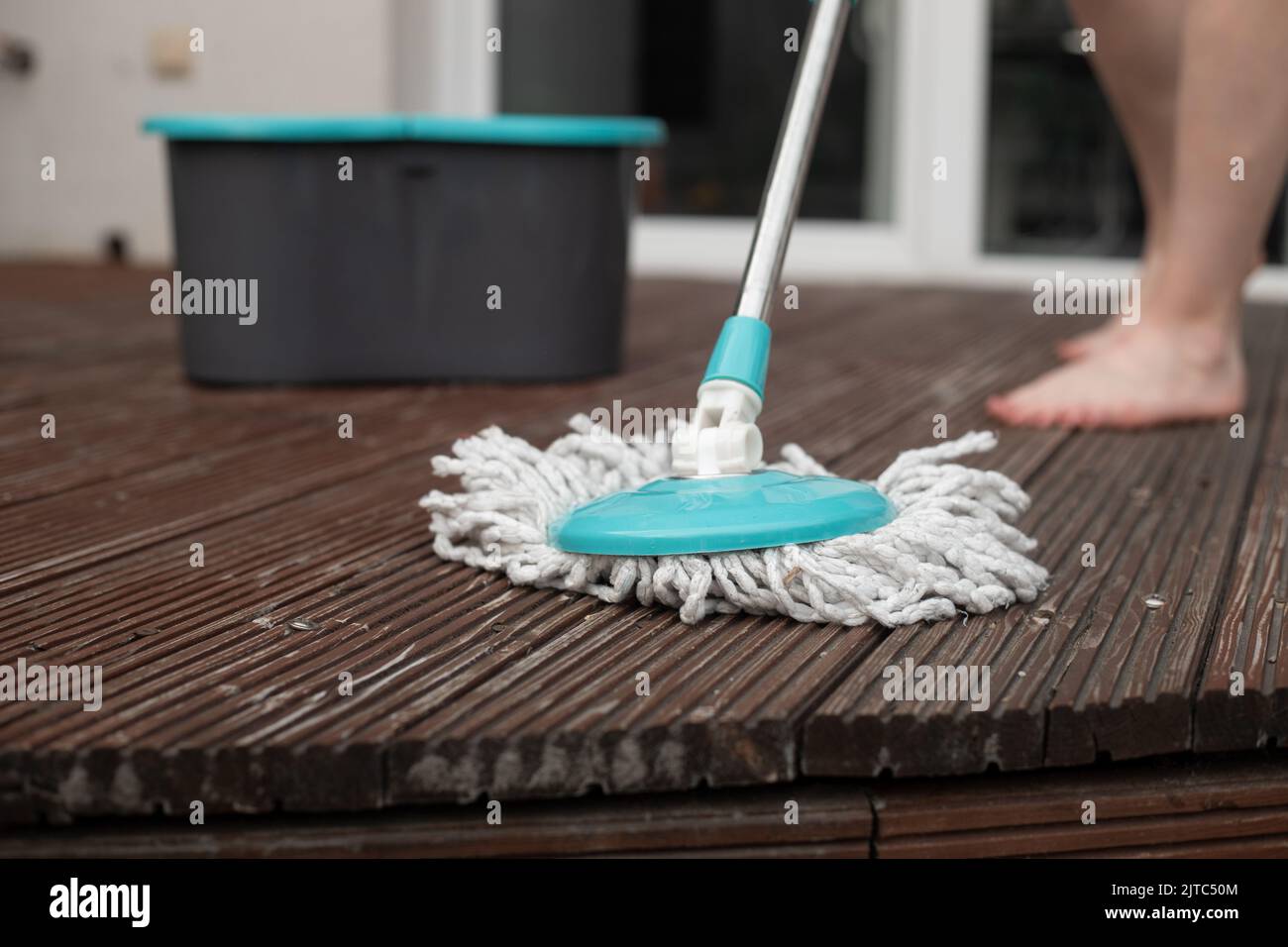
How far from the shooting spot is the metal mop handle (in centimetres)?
101

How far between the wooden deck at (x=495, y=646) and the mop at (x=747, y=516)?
17 millimetres

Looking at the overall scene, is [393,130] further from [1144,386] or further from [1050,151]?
[1050,151]

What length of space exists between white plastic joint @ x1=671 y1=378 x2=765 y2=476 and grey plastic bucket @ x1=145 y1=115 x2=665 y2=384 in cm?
74

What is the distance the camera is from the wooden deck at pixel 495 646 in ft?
2.20

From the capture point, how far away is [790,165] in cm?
102

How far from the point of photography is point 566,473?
1009mm

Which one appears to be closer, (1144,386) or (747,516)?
(747,516)

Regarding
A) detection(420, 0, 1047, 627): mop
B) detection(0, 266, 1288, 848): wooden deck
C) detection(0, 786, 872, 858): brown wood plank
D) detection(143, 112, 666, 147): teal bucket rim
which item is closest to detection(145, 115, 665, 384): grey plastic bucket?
detection(143, 112, 666, 147): teal bucket rim

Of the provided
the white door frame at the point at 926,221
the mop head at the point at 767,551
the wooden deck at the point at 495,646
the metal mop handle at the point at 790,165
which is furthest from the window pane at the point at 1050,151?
the mop head at the point at 767,551

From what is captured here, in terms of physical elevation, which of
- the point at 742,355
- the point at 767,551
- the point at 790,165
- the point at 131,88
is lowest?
the point at 767,551

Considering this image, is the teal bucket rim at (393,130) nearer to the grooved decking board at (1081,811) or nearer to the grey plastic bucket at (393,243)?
the grey plastic bucket at (393,243)

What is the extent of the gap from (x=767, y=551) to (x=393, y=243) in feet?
3.04

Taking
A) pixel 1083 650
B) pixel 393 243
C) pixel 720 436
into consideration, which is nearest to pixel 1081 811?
pixel 1083 650
